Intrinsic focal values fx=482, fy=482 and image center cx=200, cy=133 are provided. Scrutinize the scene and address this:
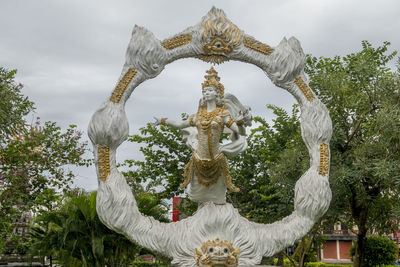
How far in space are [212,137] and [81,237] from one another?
3.56 metres

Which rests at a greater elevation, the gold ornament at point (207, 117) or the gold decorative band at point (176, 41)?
the gold decorative band at point (176, 41)

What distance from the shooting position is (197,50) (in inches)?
243

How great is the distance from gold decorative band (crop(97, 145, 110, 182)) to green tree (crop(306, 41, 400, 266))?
3846mm

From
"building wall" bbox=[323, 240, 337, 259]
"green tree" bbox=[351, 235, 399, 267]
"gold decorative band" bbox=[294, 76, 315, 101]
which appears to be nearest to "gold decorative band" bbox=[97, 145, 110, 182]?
"gold decorative band" bbox=[294, 76, 315, 101]

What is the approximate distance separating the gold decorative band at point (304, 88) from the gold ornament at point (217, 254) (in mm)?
2158

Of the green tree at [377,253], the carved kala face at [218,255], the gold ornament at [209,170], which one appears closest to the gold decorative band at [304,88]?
the gold ornament at [209,170]

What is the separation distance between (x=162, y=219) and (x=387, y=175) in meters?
4.25

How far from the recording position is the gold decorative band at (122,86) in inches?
234

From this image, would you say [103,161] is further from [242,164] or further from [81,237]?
[242,164]

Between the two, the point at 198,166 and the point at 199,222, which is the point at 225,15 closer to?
the point at 198,166

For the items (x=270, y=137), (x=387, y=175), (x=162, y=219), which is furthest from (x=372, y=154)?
(x=162, y=219)

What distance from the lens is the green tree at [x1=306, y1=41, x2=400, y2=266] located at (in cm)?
754

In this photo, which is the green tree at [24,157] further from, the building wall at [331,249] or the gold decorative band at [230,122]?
the building wall at [331,249]

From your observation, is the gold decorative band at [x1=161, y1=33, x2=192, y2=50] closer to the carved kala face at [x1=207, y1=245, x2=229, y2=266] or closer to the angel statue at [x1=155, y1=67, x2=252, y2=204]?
the angel statue at [x1=155, y1=67, x2=252, y2=204]
